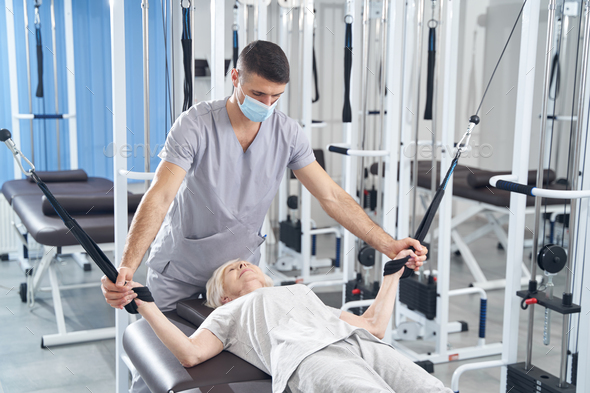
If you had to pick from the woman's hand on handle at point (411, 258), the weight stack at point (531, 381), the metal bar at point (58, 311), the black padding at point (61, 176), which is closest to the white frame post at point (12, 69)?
the black padding at point (61, 176)

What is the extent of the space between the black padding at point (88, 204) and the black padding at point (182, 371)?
140 centimetres

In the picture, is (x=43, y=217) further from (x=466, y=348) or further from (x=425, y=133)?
(x=425, y=133)

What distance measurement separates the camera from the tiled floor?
2383 millimetres

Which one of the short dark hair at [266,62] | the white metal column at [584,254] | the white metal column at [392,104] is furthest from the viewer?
the white metal column at [392,104]

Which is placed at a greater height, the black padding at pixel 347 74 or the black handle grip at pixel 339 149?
the black padding at pixel 347 74

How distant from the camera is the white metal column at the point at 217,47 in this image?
1992mm

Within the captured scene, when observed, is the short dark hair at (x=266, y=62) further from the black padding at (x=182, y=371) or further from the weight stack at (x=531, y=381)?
the weight stack at (x=531, y=381)

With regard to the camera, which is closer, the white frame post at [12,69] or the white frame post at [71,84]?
the white frame post at [12,69]

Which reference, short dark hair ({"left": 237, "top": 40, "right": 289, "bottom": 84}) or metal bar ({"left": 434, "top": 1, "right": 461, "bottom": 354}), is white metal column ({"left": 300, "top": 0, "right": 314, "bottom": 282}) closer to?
metal bar ({"left": 434, "top": 1, "right": 461, "bottom": 354})

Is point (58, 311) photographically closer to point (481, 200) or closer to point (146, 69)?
point (146, 69)

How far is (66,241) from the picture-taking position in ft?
8.94

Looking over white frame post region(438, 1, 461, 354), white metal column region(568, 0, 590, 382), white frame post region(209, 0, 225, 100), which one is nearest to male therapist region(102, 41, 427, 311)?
white frame post region(209, 0, 225, 100)

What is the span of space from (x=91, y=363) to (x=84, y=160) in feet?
7.27

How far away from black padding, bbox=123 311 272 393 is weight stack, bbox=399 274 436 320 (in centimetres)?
131
